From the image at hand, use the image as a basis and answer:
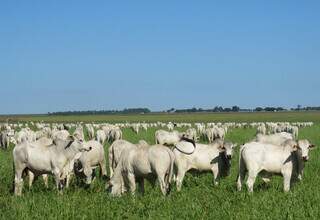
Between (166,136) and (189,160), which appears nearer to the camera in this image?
(189,160)

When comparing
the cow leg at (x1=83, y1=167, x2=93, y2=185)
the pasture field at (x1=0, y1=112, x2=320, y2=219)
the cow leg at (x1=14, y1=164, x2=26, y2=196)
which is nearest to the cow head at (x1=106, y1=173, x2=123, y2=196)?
the pasture field at (x1=0, y1=112, x2=320, y2=219)

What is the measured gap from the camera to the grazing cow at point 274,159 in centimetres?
1574

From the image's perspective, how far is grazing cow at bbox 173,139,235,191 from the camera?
57.9 feet

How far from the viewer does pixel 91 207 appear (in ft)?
42.4

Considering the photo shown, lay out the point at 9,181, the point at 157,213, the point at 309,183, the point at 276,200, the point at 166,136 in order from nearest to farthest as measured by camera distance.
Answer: the point at 157,213, the point at 276,200, the point at 309,183, the point at 9,181, the point at 166,136

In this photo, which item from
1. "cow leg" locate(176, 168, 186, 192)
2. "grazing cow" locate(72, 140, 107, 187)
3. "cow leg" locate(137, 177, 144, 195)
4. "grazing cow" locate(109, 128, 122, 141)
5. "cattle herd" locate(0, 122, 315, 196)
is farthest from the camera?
"grazing cow" locate(109, 128, 122, 141)

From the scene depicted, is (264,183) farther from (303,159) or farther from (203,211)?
(203,211)

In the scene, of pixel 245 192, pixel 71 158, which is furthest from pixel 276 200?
pixel 71 158

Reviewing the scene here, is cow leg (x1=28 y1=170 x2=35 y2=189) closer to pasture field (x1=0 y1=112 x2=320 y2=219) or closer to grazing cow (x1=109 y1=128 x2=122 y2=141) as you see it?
pasture field (x1=0 y1=112 x2=320 y2=219)

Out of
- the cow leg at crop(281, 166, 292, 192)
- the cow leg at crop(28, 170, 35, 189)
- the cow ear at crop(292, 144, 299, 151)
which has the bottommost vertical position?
the cow leg at crop(28, 170, 35, 189)

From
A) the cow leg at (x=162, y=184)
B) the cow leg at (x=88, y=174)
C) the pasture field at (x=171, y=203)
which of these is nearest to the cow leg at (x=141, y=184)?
the pasture field at (x=171, y=203)

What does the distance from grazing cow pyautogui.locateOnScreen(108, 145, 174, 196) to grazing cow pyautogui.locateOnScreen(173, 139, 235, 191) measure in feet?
8.83

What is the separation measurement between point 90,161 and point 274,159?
6.01 m

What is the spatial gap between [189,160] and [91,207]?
5.57 meters
